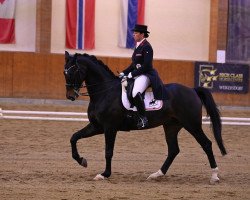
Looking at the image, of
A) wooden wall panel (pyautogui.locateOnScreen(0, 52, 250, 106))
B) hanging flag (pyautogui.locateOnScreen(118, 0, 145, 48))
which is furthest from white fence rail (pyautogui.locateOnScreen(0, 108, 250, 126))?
hanging flag (pyautogui.locateOnScreen(118, 0, 145, 48))

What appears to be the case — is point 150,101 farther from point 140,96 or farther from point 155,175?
point 155,175

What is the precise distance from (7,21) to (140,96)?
20.2 meters

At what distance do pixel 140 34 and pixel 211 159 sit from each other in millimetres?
2279

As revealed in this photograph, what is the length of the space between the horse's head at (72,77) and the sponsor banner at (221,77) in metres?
17.1

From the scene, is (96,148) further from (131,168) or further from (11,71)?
(11,71)

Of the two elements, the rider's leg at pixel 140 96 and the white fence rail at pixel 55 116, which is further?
the white fence rail at pixel 55 116

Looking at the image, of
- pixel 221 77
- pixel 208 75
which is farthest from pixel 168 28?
pixel 221 77

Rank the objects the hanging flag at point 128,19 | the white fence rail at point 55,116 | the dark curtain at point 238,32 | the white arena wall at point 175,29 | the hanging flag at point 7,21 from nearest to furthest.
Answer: the white fence rail at point 55,116 → the hanging flag at point 7,21 → the hanging flag at point 128,19 → the white arena wall at point 175,29 → the dark curtain at point 238,32

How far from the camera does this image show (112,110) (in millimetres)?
10641

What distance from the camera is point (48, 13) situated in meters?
29.8

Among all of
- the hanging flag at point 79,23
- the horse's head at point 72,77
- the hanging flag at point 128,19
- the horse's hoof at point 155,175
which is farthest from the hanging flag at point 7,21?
the horse's hoof at point 155,175

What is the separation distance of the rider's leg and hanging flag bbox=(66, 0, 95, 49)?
64.7ft

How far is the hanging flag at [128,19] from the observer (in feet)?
101

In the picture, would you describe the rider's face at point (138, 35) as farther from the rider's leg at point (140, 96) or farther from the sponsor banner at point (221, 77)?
the sponsor banner at point (221, 77)
